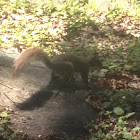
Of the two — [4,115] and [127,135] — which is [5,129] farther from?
[127,135]

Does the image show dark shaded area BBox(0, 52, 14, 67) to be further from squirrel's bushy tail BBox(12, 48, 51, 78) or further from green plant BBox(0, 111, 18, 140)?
green plant BBox(0, 111, 18, 140)

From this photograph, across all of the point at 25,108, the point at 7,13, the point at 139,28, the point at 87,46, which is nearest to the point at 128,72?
the point at 87,46

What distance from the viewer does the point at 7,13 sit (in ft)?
31.0

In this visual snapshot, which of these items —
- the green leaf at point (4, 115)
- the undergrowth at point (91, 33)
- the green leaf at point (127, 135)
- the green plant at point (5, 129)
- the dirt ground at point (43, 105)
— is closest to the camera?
the green plant at point (5, 129)

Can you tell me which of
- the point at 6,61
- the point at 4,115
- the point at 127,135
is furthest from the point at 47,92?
the point at 127,135

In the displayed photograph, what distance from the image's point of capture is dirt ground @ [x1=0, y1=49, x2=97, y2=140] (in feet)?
14.7

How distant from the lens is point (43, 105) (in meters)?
5.11

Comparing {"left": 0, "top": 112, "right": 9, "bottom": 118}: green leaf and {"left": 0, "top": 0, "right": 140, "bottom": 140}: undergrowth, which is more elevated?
{"left": 0, "top": 0, "right": 140, "bottom": 140}: undergrowth

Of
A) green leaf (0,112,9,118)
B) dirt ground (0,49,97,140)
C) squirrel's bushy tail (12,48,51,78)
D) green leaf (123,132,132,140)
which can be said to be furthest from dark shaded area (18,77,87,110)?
green leaf (123,132,132,140)

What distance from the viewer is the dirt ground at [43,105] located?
14.7 ft

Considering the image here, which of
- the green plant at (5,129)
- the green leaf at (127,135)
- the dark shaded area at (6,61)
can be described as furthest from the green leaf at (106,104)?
the dark shaded area at (6,61)

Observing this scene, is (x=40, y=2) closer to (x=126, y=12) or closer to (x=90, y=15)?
(x=90, y=15)

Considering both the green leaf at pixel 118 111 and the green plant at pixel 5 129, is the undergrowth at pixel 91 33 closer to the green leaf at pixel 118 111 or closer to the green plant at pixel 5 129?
the green leaf at pixel 118 111

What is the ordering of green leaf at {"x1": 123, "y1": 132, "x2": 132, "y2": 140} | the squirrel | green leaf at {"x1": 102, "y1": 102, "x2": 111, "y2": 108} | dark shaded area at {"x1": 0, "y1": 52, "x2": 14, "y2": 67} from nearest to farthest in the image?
1. green leaf at {"x1": 123, "y1": 132, "x2": 132, "y2": 140}
2. the squirrel
3. green leaf at {"x1": 102, "y1": 102, "x2": 111, "y2": 108}
4. dark shaded area at {"x1": 0, "y1": 52, "x2": 14, "y2": 67}
